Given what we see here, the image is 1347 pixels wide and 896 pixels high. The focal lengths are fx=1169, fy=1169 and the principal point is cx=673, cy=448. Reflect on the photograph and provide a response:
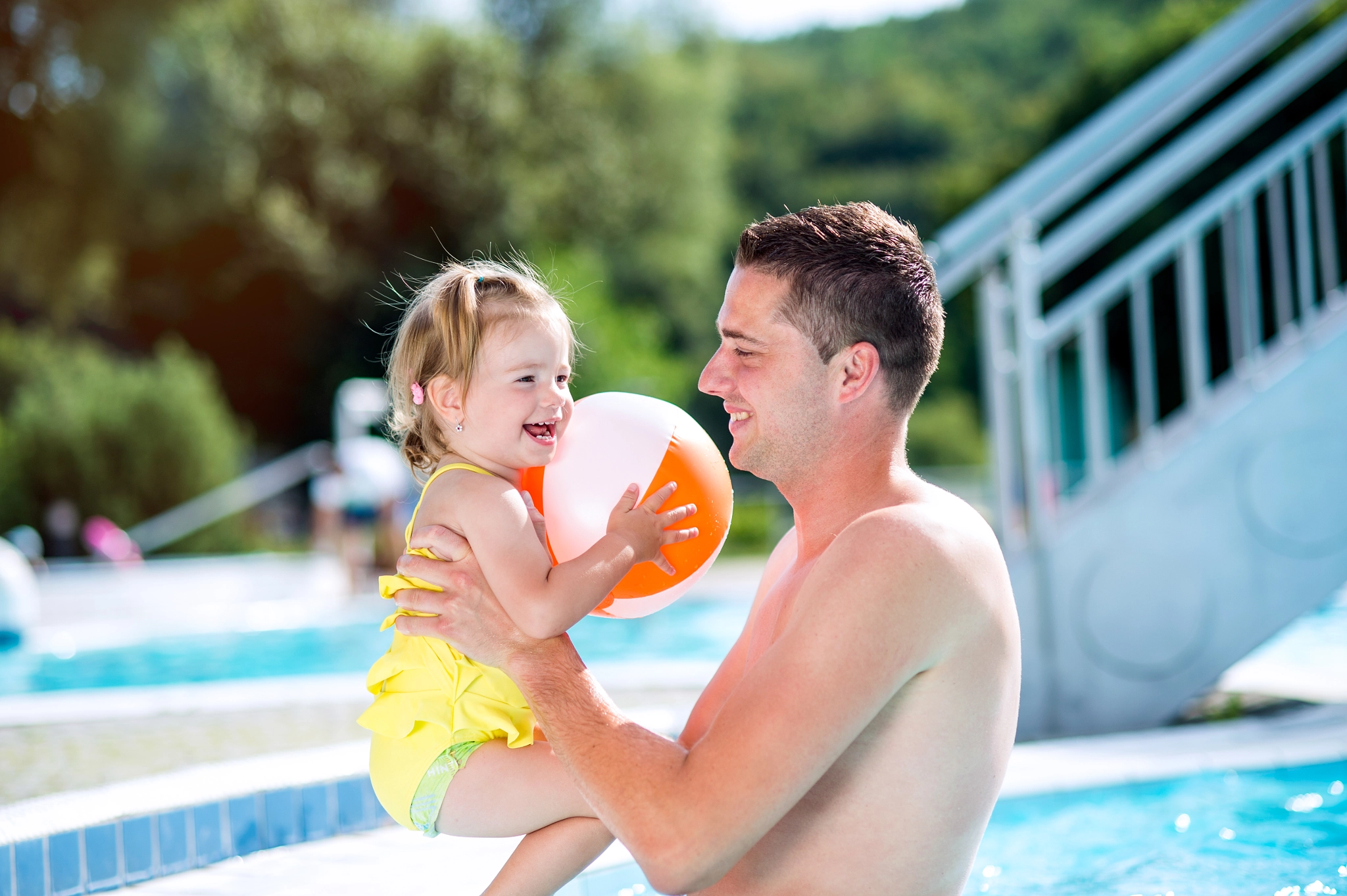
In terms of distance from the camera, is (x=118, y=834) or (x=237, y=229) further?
(x=237, y=229)

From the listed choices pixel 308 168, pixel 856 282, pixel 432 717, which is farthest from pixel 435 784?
pixel 308 168

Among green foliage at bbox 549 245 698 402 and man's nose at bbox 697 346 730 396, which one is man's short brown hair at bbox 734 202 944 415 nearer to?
man's nose at bbox 697 346 730 396

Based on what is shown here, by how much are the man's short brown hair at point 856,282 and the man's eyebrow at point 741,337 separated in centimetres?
8

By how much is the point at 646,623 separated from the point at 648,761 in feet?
35.7

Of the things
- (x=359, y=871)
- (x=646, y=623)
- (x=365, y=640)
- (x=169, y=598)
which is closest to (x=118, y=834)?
(x=359, y=871)

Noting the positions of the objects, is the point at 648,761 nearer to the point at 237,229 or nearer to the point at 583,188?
the point at 237,229

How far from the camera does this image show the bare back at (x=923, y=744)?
200cm

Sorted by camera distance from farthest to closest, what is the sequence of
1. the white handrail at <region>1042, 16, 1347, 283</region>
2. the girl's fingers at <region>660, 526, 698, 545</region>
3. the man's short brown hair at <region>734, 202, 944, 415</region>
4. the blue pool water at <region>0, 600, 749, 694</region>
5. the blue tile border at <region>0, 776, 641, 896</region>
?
1. the blue pool water at <region>0, 600, 749, 694</region>
2. the white handrail at <region>1042, 16, 1347, 283</region>
3. the blue tile border at <region>0, 776, 641, 896</region>
4. the girl's fingers at <region>660, 526, 698, 545</region>
5. the man's short brown hair at <region>734, 202, 944, 415</region>

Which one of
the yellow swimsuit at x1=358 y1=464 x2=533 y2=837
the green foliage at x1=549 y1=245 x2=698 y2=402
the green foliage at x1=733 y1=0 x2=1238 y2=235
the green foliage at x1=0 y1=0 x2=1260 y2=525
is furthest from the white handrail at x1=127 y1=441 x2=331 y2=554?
the green foliage at x1=733 y1=0 x2=1238 y2=235

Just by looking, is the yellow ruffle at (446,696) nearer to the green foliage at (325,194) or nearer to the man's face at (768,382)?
the man's face at (768,382)

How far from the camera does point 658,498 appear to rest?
2631 millimetres

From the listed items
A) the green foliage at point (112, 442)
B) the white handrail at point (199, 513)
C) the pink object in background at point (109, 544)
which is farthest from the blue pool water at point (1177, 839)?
the green foliage at point (112, 442)

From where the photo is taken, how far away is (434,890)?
3441mm

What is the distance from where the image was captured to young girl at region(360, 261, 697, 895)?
2.52 metres
